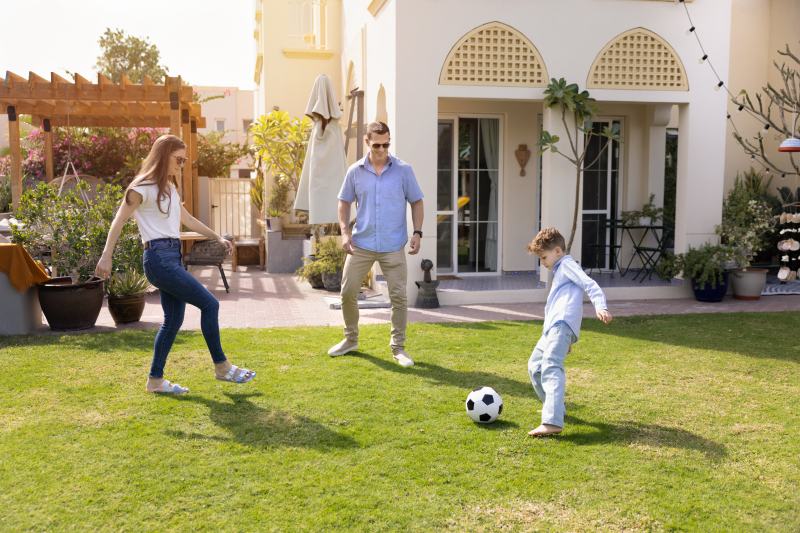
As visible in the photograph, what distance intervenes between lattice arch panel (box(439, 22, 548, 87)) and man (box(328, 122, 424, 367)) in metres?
3.54

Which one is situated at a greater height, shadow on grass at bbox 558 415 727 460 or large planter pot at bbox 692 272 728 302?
large planter pot at bbox 692 272 728 302

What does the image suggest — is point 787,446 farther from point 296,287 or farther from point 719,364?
point 296,287

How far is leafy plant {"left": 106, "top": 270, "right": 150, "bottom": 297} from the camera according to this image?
26.3ft

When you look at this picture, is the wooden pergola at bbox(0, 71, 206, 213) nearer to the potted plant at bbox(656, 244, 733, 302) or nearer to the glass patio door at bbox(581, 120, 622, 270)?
the glass patio door at bbox(581, 120, 622, 270)

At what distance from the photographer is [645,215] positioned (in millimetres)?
11133

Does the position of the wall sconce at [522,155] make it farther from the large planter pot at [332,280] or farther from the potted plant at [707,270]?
the large planter pot at [332,280]

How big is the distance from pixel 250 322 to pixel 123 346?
5.36 ft

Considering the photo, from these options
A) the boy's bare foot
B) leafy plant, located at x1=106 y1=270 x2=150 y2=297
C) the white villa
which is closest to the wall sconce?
the white villa

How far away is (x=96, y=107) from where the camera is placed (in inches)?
509

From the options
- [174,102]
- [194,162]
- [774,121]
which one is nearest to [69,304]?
[174,102]

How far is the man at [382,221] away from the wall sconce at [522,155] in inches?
214

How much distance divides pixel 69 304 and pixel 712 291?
7.80 metres

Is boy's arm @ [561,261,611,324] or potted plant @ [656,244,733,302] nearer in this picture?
boy's arm @ [561,261,611,324]

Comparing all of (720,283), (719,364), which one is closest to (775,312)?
(720,283)
